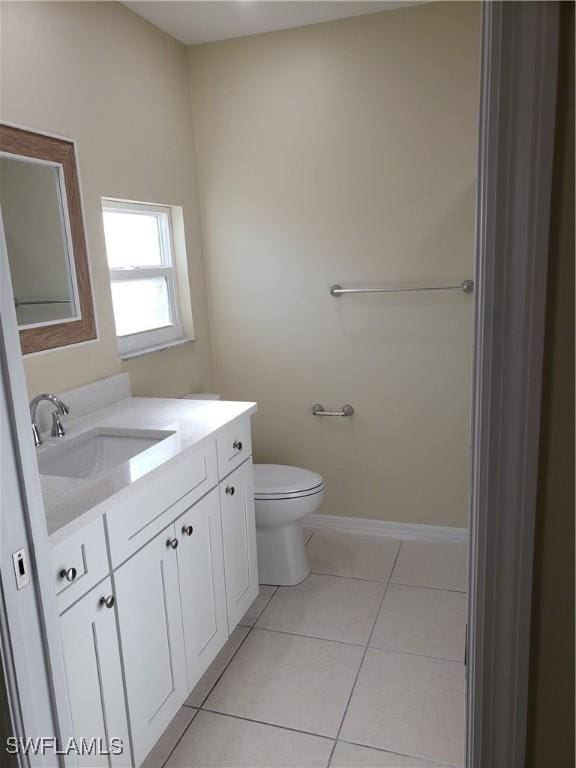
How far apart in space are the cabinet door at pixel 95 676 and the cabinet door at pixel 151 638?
0.13ft

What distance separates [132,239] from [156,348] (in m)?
0.50

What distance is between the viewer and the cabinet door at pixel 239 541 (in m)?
2.10

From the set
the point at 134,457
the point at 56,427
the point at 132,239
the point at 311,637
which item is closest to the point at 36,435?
the point at 56,427

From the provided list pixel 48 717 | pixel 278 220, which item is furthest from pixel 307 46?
pixel 48 717

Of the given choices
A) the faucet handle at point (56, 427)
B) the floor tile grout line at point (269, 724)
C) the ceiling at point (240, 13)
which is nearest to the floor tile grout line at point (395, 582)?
the floor tile grout line at point (269, 724)

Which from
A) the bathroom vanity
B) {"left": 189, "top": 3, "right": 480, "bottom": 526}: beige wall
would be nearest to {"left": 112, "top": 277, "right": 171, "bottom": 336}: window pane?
{"left": 189, "top": 3, "right": 480, "bottom": 526}: beige wall

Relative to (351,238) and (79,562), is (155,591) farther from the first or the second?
(351,238)

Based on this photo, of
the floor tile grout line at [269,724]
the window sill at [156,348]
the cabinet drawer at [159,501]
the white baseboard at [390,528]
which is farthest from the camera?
the white baseboard at [390,528]

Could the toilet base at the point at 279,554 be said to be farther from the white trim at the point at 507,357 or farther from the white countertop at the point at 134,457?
the white trim at the point at 507,357

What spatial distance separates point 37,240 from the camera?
6.54ft

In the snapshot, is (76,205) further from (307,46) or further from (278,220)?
(307,46)

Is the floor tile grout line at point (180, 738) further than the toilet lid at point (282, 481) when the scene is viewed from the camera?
No

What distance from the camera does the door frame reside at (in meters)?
0.63

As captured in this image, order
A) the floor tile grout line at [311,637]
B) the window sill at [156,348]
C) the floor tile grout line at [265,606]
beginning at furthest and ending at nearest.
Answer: the window sill at [156,348] → the floor tile grout line at [265,606] → the floor tile grout line at [311,637]
